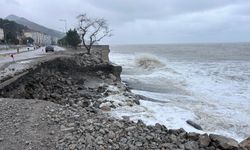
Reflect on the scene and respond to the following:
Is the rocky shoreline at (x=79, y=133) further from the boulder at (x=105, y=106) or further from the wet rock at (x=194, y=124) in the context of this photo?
the boulder at (x=105, y=106)

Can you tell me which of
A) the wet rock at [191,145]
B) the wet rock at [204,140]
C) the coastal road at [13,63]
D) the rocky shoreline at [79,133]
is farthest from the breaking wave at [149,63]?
the wet rock at [191,145]

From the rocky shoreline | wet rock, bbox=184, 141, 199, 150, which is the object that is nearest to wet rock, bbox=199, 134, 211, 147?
the rocky shoreline

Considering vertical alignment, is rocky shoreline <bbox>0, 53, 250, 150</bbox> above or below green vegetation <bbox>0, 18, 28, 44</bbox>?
below

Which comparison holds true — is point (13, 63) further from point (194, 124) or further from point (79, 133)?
point (79, 133)

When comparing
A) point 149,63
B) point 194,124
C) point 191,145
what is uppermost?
point 191,145

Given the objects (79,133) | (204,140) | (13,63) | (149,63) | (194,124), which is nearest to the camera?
(79,133)

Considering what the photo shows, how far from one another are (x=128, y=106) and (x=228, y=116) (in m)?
5.13

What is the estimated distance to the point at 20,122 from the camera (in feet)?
32.1

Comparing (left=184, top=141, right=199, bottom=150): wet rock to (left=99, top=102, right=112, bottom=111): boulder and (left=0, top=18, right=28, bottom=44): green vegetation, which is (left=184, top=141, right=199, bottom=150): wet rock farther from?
(left=0, top=18, right=28, bottom=44): green vegetation

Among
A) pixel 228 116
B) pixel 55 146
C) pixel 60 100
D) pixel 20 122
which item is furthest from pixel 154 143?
pixel 60 100

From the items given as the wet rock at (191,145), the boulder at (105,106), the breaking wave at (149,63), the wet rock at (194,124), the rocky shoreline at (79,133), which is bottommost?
the breaking wave at (149,63)

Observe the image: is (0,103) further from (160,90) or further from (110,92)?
(160,90)

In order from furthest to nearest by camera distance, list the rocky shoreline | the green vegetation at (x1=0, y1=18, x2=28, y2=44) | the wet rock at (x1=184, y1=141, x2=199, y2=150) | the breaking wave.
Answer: the green vegetation at (x1=0, y1=18, x2=28, y2=44) < the breaking wave < the wet rock at (x1=184, y1=141, x2=199, y2=150) < the rocky shoreline

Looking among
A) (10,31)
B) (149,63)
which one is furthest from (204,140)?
(10,31)
